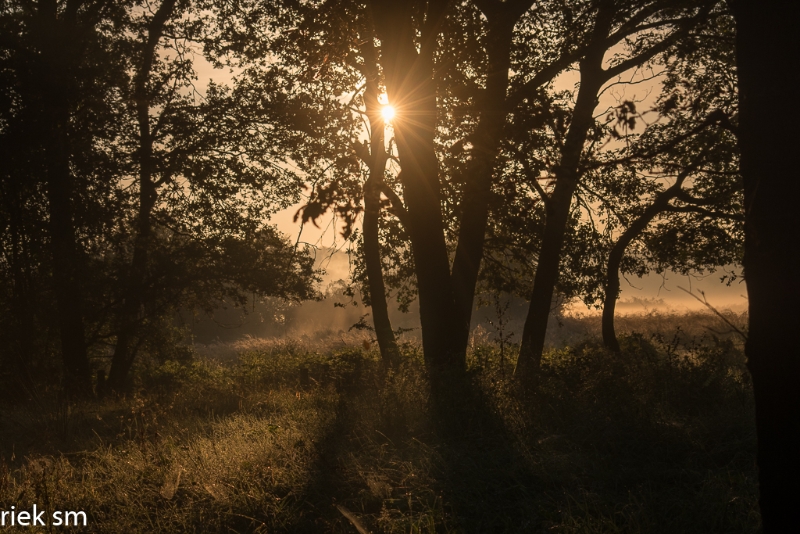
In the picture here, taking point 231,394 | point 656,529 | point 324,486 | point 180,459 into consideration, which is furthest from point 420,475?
point 231,394

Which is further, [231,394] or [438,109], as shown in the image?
[231,394]

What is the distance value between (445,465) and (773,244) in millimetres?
3298

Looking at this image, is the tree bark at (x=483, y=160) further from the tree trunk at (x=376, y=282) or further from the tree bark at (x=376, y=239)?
the tree trunk at (x=376, y=282)

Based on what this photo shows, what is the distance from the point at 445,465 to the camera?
538 centimetres

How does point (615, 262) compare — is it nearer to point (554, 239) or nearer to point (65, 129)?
point (554, 239)

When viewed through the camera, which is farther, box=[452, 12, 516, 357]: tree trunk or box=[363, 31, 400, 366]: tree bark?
box=[363, 31, 400, 366]: tree bark

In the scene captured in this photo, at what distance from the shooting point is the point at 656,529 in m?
4.12

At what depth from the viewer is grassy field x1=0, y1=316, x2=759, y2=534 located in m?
4.54

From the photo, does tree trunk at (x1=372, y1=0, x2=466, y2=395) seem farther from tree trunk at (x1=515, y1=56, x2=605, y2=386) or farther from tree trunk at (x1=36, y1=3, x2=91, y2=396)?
tree trunk at (x1=36, y1=3, x2=91, y2=396)

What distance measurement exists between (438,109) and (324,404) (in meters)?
5.13

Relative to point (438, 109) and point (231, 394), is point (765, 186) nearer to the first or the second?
point (438, 109)

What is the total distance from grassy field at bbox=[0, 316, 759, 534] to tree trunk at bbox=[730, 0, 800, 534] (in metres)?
1.29

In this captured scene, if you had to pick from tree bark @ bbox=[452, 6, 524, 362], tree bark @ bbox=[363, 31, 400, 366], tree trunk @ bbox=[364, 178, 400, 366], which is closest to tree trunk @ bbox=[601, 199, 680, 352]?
tree bark @ bbox=[452, 6, 524, 362]

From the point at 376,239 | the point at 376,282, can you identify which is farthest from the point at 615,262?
the point at 376,282
